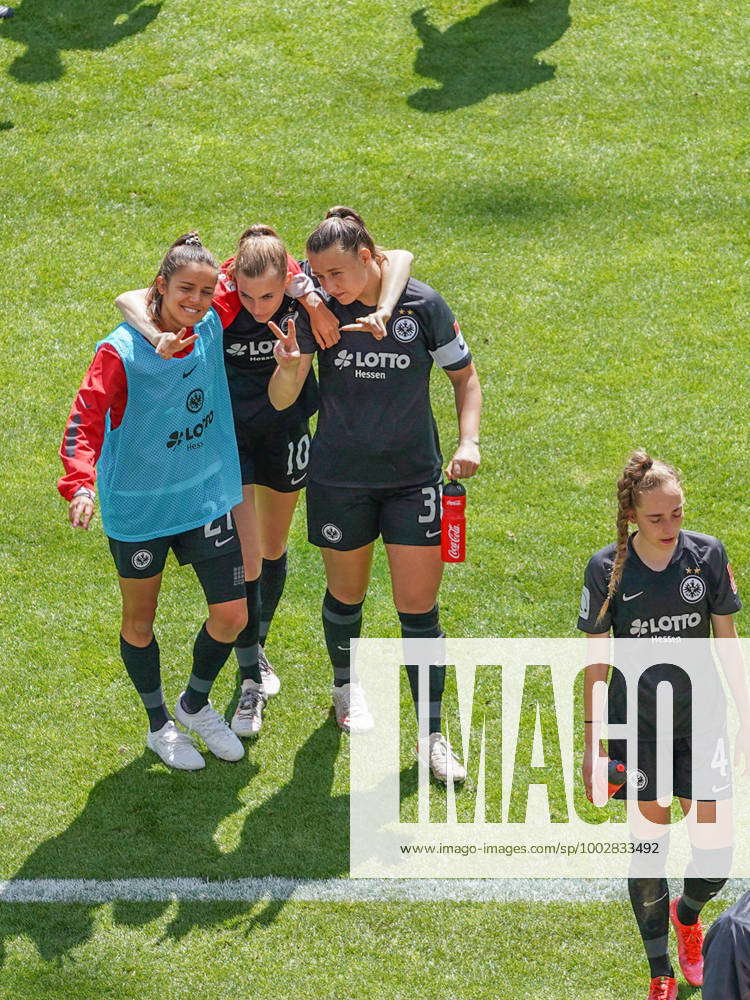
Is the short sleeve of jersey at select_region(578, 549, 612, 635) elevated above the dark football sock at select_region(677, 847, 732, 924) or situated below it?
above

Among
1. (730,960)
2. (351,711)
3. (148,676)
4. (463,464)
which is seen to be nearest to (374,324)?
(463,464)

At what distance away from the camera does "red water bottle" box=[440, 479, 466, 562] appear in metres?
5.70

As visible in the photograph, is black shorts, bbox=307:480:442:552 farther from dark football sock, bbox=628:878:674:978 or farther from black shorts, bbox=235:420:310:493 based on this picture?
dark football sock, bbox=628:878:674:978

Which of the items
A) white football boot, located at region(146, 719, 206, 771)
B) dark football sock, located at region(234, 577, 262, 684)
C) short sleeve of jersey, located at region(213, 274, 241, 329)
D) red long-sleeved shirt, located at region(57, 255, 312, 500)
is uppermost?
short sleeve of jersey, located at region(213, 274, 241, 329)

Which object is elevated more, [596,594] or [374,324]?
[374,324]

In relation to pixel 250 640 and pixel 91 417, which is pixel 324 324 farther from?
pixel 250 640

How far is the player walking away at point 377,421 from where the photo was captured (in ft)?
18.5

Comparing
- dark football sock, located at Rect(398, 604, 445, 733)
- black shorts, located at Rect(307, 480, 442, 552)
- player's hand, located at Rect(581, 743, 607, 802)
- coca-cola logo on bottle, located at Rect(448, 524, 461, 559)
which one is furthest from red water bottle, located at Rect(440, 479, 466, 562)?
player's hand, located at Rect(581, 743, 607, 802)

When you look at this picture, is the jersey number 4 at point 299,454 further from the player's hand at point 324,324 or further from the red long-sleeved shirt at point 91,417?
the red long-sleeved shirt at point 91,417

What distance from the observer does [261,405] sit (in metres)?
6.23

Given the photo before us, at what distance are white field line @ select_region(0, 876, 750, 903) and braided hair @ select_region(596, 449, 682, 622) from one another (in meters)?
1.51

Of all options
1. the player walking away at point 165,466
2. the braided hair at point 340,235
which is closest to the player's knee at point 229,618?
the player walking away at point 165,466

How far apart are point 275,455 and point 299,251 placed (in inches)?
176

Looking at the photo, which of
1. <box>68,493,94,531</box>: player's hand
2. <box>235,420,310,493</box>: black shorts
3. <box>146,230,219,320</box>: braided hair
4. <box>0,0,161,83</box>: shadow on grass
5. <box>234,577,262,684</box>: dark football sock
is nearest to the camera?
<box>68,493,94,531</box>: player's hand
